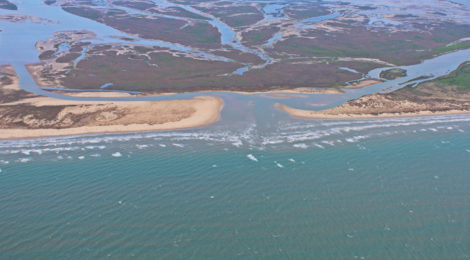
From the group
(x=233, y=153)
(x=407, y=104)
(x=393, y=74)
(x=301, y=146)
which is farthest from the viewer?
(x=393, y=74)

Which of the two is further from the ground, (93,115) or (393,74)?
(393,74)

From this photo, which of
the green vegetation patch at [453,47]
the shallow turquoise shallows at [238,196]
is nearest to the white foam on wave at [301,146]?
the shallow turquoise shallows at [238,196]

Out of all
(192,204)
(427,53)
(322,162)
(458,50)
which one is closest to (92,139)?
(192,204)

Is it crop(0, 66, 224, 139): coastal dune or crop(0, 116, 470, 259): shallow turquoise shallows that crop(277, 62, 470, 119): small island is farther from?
crop(0, 66, 224, 139): coastal dune

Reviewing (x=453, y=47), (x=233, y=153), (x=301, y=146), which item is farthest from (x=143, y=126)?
(x=453, y=47)

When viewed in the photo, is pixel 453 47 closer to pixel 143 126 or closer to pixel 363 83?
pixel 363 83

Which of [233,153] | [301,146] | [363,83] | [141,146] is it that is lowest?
[141,146]

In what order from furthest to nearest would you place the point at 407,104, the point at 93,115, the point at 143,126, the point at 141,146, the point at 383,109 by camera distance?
the point at 407,104
the point at 383,109
the point at 93,115
the point at 143,126
the point at 141,146
